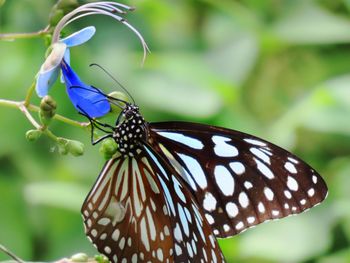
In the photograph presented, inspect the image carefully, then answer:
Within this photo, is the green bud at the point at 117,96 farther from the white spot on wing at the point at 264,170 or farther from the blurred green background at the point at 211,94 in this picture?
the blurred green background at the point at 211,94

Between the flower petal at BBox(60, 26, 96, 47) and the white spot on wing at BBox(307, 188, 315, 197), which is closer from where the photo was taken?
the flower petal at BBox(60, 26, 96, 47)

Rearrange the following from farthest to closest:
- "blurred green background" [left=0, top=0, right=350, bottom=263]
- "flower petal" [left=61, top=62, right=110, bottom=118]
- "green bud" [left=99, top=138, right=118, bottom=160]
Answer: "blurred green background" [left=0, top=0, right=350, bottom=263] < "green bud" [left=99, top=138, right=118, bottom=160] < "flower petal" [left=61, top=62, right=110, bottom=118]

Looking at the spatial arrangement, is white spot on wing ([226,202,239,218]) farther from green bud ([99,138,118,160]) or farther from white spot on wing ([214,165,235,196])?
green bud ([99,138,118,160])

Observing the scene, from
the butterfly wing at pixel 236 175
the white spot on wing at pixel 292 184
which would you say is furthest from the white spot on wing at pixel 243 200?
the white spot on wing at pixel 292 184

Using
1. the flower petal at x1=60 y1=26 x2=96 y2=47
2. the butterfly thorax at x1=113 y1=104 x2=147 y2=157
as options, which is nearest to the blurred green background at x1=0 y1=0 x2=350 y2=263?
the butterfly thorax at x1=113 y1=104 x2=147 y2=157

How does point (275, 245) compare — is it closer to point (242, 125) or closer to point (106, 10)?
point (242, 125)

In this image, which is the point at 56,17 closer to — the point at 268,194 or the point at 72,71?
the point at 72,71
